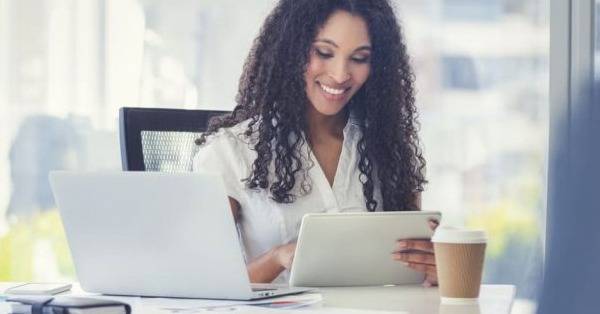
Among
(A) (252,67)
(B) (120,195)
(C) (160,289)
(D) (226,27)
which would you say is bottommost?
(C) (160,289)

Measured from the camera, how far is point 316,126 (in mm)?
2262

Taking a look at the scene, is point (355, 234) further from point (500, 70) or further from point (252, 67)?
point (500, 70)

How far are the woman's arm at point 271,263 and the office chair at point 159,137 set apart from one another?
0.30 m

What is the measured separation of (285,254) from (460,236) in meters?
0.55

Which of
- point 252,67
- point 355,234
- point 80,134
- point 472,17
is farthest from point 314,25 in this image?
point 80,134

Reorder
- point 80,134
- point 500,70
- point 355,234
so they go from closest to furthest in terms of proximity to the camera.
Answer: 1. point 355,234
2. point 500,70
3. point 80,134

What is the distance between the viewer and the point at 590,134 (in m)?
0.49

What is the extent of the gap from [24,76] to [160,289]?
2.36m

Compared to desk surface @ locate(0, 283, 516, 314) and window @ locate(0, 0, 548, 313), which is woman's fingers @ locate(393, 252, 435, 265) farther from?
window @ locate(0, 0, 548, 313)

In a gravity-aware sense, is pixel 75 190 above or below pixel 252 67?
below

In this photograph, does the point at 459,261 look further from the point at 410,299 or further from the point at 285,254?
the point at 285,254

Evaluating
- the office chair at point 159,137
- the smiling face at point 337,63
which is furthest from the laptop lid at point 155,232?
the smiling face at point 337,63

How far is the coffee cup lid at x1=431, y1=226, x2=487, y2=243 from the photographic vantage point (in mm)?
1445

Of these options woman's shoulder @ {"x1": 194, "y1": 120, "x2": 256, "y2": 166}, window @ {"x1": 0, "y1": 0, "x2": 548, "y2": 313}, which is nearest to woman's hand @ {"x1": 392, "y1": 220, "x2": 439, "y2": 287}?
woman's shoulder @ {"x1": 194, "y1": 120, "x2": 256, "y2": 166}
